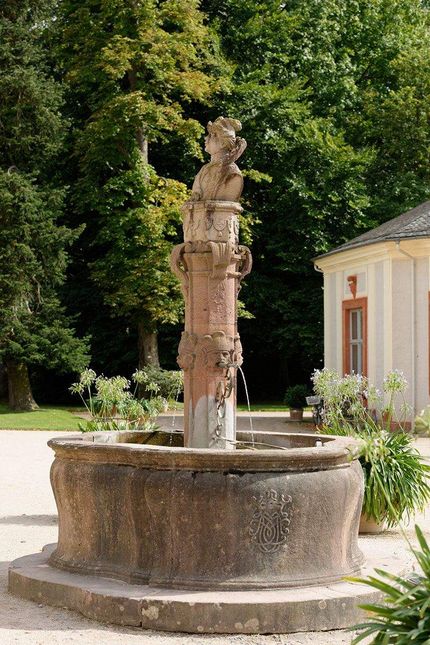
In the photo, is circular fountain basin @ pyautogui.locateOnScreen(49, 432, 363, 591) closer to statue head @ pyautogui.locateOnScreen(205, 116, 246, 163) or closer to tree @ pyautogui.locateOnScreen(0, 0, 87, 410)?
statue head @ pyautogui.locateOnScreen(205, 116, 246, 163)

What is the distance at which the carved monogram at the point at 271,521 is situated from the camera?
24.3ft

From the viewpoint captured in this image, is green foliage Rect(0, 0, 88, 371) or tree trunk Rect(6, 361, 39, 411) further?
tree trunk Rect(6, 361, 39, 411)

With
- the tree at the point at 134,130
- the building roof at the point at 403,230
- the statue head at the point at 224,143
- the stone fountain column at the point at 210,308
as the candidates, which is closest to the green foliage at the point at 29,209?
the tree at the point at 134,130

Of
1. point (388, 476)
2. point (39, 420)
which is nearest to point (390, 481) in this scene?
point (388, 476)

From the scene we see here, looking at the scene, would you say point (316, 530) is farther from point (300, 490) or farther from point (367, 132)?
point (367, 132)

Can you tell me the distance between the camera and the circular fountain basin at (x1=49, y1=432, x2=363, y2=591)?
7.38 metres

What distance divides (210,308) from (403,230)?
56.1 ft

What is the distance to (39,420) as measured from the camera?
27594 millimetres

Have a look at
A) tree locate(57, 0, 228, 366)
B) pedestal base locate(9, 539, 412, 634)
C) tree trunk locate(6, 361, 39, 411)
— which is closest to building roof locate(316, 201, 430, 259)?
tree locate(57, 0, 228, 366)

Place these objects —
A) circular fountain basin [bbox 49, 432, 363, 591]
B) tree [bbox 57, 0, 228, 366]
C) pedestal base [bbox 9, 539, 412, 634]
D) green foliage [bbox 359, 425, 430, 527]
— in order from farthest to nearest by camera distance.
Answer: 1. tree [bbox 57, 0, 228, 366]
2. green foliage [bbox 359, 425, 430, 527]
3. circular fountain basin [bbox 49, 432, 363, 591]
4. pedestal base [bbox 9, 539, 412, 634]

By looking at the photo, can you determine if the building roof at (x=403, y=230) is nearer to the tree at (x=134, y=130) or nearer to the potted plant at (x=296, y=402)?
the potted plant at (x=296, y=402)

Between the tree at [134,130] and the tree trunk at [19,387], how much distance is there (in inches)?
125

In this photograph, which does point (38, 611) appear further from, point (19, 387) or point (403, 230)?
point (19, 387)

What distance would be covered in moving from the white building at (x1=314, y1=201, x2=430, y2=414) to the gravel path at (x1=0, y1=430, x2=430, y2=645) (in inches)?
431
